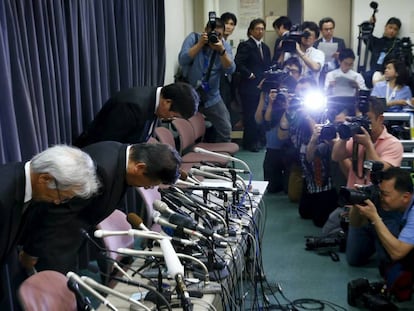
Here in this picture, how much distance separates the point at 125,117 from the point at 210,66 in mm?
2147

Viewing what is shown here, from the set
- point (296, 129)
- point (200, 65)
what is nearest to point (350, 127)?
point (296, 129)

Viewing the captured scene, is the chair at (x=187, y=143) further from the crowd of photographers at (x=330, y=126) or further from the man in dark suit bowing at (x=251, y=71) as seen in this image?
the man in dark suit bowing at (x=251, y=71)

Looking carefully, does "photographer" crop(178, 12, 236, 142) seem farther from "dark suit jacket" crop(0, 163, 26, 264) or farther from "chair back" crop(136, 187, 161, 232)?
"dark suit jacket" crop(0, 163, 26, 264)

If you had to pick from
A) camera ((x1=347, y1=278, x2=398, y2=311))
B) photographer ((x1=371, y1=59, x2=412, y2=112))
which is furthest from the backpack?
camera ((x1=347, y1=278, x2=398, y2=311))

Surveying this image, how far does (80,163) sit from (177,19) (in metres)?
4.45

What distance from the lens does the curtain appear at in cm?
283

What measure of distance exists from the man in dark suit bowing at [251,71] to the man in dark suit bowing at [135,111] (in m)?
3.33

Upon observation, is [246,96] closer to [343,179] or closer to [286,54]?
[286,54]

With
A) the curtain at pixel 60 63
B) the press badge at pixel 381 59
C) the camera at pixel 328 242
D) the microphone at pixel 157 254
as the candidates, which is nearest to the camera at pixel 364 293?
the camera at pixel 328 242

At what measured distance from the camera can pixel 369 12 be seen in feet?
24.4

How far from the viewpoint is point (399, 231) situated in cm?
330

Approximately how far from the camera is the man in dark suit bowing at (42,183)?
2076 millimetres

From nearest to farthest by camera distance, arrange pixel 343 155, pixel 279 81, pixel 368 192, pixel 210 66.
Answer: pixel 368 192 → pixel 343 155 → pixel 279 81 → pixel 210 66

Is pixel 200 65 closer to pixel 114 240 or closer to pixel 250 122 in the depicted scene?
pixel 250 122
